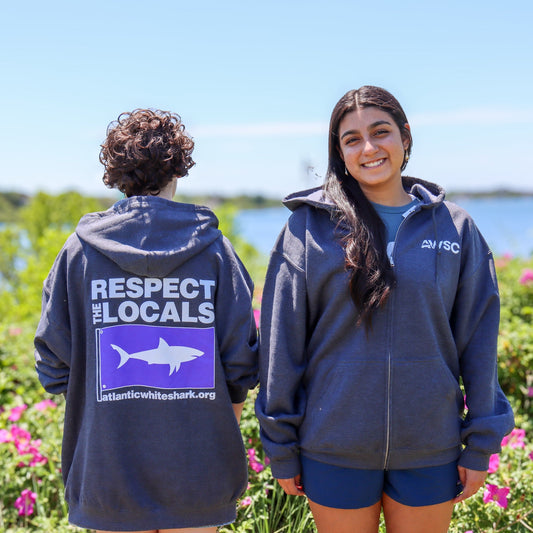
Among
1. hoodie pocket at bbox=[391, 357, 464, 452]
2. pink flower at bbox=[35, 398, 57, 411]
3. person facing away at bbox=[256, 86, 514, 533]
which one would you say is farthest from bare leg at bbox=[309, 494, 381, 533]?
pink flower at bbox=[35, 398, 57, 411]

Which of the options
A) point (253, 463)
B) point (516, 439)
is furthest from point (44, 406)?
point (516, 439)

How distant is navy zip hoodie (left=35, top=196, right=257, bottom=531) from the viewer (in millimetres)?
1974

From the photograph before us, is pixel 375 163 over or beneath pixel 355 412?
over

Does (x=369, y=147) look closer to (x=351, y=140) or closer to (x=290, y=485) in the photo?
(x=351, y=140)

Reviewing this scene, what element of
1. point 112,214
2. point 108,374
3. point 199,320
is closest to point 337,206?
point 199,320

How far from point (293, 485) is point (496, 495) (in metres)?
1.14

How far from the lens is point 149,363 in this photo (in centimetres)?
199

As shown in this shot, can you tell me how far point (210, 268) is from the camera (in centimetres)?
207

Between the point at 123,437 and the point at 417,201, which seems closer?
the point at 123,437

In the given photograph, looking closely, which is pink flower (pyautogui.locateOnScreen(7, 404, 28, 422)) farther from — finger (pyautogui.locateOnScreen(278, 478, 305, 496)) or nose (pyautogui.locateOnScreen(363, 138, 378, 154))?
nose (pyautogui.locateOnScreen(363, 138, 378, 154))

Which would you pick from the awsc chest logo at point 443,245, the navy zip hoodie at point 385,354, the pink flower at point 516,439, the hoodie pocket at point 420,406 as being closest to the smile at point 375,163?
the navy zip hoodie at point 385,354

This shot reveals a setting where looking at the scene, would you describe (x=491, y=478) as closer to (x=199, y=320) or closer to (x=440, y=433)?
(x=440, y=433)

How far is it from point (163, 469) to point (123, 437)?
0.56 feet

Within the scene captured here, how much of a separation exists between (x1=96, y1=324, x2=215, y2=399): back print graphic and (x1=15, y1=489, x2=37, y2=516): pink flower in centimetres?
164
